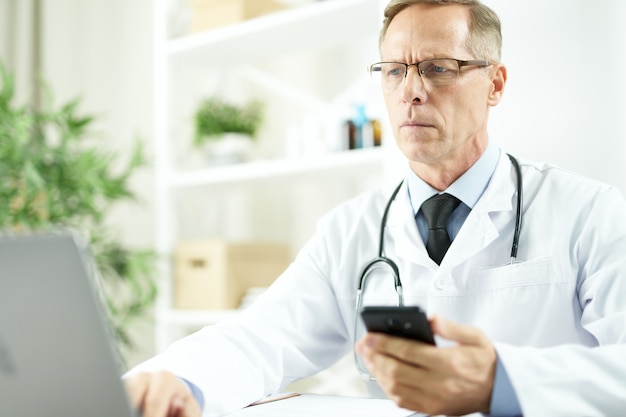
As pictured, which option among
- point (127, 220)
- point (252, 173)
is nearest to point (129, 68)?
point (127, 220)

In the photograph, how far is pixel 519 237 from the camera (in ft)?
4.13

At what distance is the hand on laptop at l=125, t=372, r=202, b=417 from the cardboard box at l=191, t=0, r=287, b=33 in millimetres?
1765

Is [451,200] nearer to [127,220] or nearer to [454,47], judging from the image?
[454,47]

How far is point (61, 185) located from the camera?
2453 mm

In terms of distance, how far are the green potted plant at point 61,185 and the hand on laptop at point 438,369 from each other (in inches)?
70.9

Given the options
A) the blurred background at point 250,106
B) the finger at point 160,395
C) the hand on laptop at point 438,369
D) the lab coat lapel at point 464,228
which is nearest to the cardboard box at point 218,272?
the blurred background at point 250,106

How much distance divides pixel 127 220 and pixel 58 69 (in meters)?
0.69

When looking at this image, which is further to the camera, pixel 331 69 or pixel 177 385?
pixel 331 69

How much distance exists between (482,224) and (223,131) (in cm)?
152

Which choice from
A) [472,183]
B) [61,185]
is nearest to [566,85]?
[472,183]

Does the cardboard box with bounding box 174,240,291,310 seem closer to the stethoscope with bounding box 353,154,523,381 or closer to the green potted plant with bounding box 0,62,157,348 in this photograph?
the green potted plant with bounding box 0,62,157,348

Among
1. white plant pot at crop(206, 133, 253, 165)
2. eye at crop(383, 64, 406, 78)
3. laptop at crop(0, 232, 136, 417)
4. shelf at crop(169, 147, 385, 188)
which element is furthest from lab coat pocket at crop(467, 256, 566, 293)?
white plant pot at crop(206, 133, 253, 165)

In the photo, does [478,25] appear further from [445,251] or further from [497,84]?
[445,251]

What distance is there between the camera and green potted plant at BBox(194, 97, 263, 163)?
260cm
